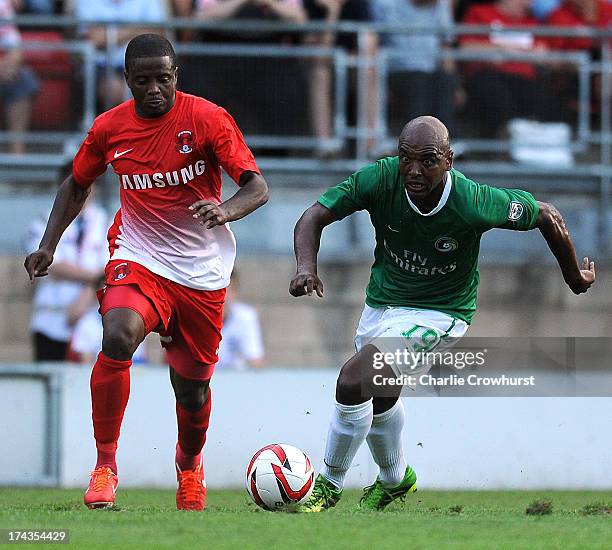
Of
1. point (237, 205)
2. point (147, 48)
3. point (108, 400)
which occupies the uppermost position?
point (147, 48)

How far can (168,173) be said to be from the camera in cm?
799

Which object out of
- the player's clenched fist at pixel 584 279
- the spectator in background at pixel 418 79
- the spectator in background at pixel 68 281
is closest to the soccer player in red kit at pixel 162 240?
the player's clenched fist at pixel 584 279

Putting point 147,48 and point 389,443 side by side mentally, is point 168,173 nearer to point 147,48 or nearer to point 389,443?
point 147,48

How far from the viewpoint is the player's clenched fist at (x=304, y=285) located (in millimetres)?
7297

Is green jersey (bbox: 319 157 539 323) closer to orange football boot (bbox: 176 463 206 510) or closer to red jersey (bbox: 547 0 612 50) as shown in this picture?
orange football boot (bbox: 176 463 206 510)

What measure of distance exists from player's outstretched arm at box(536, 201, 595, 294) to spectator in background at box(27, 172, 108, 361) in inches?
202

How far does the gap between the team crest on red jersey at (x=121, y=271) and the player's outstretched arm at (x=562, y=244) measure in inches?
90.2

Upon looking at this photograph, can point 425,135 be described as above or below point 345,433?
above

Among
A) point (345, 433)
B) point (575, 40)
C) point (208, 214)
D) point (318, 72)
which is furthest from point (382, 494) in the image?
point (575, 40)

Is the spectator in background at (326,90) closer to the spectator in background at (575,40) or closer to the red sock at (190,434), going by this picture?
the spectator in background at (575,40)

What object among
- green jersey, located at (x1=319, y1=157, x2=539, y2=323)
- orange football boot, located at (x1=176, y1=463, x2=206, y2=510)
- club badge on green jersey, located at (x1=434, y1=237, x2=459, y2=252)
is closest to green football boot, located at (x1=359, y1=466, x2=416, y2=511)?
orange football boot, located at (x1=176, y1=463, x2=206, y2=510)

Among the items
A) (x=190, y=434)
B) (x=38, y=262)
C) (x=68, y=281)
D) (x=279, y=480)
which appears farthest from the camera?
(x=68, y=281)

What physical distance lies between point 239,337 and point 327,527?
5.76 m

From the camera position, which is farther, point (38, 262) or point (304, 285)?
point (38, 262)
